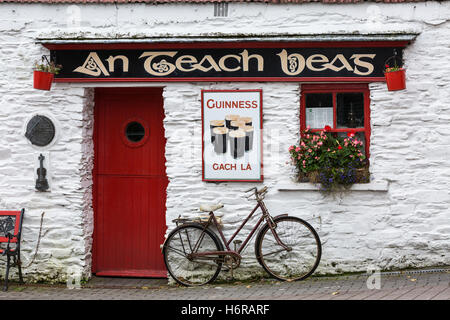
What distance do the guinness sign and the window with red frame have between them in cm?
25

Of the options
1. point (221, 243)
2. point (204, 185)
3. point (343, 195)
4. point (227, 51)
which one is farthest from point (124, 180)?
point (343, 195)

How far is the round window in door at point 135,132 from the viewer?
8.25 meters

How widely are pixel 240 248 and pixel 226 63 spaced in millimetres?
2399

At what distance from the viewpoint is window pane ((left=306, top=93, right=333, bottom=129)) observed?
7.92m

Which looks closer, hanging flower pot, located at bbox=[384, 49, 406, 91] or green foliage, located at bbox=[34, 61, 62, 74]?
hanging flower pot, located at bbox=[384, 49, 406, 91]

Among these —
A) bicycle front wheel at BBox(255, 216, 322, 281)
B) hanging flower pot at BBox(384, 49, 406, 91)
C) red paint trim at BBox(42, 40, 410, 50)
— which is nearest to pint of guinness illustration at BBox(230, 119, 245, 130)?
red paint trim at BBox(42, 40, 410, 50)

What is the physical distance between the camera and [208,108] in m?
7.83

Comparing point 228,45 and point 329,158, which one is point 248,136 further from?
point 228,45

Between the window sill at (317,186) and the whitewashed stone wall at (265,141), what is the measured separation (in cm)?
3

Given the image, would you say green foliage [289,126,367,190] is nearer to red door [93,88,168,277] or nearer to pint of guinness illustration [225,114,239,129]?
pint of guinness illustration [225,114,239,129]

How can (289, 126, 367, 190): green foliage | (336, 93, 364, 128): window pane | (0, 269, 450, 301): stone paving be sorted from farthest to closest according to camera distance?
(336, 93, 364, 128): window pane → (289, 126, 367, 190): green foliage → (0, 269, 450, 301): stone paving

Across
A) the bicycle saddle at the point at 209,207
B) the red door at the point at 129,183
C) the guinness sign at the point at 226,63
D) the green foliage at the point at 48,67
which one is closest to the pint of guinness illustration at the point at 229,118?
the guinness sign at the point at 226,63

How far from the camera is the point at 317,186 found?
7645 mm

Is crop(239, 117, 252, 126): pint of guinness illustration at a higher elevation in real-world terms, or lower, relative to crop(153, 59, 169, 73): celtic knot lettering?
lower
